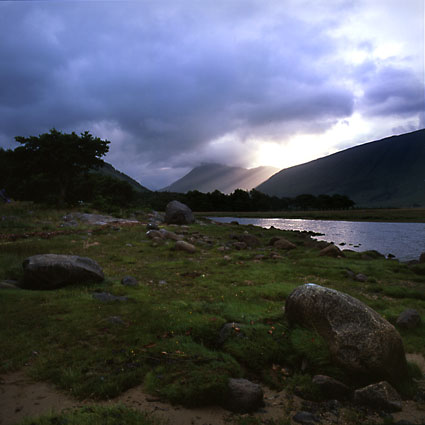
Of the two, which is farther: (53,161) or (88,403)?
(53,161)

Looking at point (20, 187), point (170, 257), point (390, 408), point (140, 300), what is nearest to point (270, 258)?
point (170, 257)

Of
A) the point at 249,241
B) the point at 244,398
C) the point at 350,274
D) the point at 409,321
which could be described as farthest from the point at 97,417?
the point at 249,241

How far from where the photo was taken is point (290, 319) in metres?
8.61

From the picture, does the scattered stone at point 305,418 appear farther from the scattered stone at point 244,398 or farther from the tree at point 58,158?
the tree at point 58,158

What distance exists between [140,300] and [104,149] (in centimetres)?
4543

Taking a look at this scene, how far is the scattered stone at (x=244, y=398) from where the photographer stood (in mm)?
5488

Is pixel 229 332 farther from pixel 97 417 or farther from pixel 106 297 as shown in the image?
pixel 106 297

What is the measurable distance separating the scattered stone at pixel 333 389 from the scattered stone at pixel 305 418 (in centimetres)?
90

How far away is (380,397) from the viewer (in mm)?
5508

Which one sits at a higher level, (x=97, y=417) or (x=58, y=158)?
(x=58, y=158)

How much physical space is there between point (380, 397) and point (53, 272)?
39.5ft

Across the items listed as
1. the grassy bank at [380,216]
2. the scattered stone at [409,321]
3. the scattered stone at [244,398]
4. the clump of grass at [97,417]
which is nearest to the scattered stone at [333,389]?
the scattered stone at [244,398]

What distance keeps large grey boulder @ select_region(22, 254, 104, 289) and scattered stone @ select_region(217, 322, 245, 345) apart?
7.19 meters

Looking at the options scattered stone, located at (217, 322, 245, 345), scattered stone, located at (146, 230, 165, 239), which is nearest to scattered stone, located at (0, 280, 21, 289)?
scattered stone, located at (217, 322, 245, 345)
